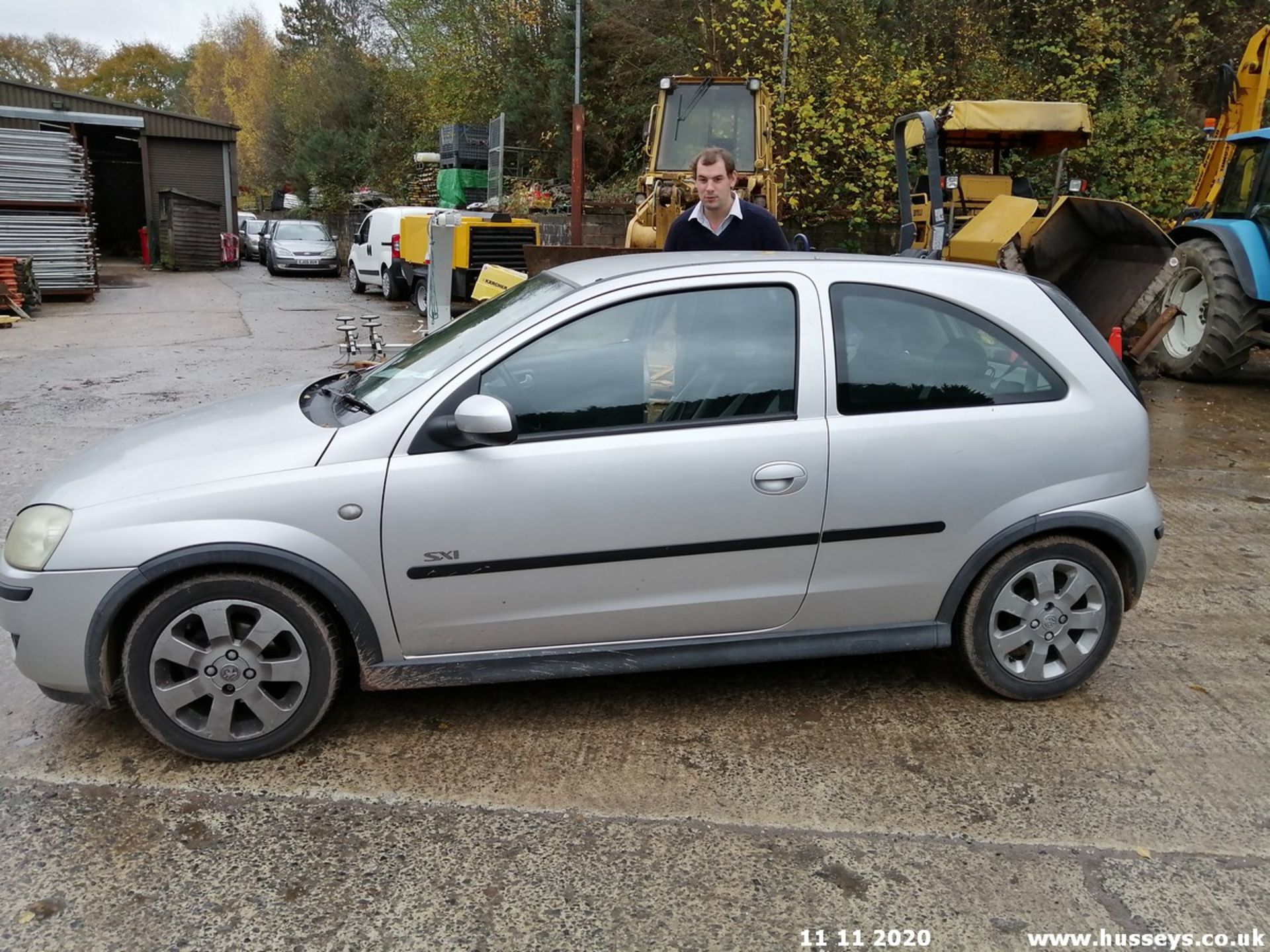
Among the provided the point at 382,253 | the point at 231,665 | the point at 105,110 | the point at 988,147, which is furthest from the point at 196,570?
the point at 105,110

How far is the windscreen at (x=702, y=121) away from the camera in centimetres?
1177

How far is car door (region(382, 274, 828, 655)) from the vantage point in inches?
127

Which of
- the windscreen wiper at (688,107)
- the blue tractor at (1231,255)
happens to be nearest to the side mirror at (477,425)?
the blue tractor at (1231,255)

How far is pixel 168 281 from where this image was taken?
24016 millimetres

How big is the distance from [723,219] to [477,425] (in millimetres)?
2606

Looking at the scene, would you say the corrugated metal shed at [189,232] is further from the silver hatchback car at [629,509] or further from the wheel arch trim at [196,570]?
the wheel arch trim at [196,570]

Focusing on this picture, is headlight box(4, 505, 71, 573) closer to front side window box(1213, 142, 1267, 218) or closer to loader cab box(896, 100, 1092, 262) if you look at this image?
loader cab box(896, 100, 1092, 262)

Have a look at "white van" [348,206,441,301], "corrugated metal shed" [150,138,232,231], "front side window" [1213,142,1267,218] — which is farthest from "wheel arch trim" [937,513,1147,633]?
"corrugated metal shed" [150,138,232,231]

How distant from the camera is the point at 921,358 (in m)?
3.59

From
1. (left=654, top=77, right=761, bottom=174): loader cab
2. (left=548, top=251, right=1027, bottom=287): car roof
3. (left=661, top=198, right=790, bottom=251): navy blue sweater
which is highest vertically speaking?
(left=654, top=77, right=761, bottom=174): loader cab

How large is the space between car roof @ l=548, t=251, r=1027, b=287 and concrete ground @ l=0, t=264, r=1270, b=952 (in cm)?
159

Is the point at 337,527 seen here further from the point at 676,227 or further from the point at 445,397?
the point at 676,227

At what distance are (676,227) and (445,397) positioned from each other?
2.52 m

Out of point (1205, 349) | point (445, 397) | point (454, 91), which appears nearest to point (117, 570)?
point (445, 397)
